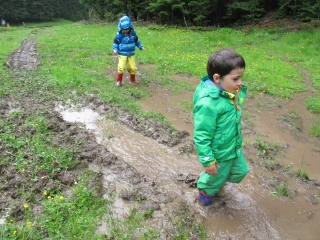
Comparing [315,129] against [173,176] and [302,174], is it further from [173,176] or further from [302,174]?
[173,176]

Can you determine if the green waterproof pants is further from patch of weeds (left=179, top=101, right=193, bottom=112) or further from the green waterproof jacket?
patch of weeds (left=179, top=101, right=193, bottom=112)

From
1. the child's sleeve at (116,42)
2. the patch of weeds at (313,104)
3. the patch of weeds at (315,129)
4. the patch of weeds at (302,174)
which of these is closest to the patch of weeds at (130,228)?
the patch of weeds at (302,174)

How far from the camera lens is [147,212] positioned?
3311 millimetres

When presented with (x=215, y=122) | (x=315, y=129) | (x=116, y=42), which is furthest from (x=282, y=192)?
(x=116, y=42)

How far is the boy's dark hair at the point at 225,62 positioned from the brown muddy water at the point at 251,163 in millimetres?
1608

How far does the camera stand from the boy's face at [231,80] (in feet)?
9.08

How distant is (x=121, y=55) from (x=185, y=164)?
4.58 meters

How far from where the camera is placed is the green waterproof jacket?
2.83 m

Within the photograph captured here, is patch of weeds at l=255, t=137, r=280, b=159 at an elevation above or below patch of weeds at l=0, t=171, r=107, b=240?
below

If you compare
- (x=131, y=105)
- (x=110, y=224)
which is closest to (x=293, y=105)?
(x=131, y=105)

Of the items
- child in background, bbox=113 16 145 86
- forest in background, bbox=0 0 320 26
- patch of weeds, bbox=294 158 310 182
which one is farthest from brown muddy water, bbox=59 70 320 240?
forest in background, bbox=0 0 320 26

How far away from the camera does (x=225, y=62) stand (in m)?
2.72

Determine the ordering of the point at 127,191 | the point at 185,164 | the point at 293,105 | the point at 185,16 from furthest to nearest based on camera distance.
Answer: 1. the point at 185,16
2. the point at 293,105
3. the point at 185,164
4. the point at 127,191

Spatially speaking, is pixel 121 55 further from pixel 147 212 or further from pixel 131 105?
pixel 147 212
